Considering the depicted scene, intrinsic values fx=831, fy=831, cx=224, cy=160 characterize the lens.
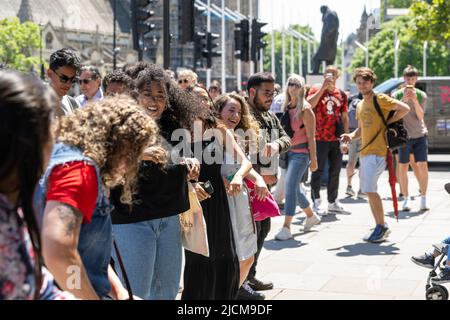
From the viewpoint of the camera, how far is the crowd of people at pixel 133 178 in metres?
1.92

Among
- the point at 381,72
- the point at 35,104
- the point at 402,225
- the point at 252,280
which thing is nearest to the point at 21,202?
the point at 35,104

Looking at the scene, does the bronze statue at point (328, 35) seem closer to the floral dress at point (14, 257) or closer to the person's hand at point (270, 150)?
the person's hand at point (270, 150)

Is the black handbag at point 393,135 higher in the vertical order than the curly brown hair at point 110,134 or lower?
lower

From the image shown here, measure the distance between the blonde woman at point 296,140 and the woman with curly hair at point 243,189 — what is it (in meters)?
2.98

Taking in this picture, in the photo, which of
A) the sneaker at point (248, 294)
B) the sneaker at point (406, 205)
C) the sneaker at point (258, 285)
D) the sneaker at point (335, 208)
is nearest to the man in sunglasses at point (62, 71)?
the sneaker at point (248, 294)

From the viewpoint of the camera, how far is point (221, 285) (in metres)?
4.81

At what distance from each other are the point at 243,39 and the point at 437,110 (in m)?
10.1

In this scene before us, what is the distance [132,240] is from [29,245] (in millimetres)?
2139

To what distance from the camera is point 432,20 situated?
22250 mm

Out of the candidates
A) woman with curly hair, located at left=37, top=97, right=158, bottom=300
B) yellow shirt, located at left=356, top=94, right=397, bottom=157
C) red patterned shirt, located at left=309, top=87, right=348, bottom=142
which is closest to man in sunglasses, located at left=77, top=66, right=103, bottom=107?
yellow shirt, located at left=356, top=94, right=397, bottom=157

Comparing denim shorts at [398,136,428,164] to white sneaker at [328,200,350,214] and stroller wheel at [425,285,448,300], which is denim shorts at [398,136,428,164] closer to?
white sneaker at [328,200,350,214]

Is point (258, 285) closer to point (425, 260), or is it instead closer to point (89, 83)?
point (425, 260)

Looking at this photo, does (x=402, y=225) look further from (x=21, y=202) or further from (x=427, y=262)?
(x=21, y=202)

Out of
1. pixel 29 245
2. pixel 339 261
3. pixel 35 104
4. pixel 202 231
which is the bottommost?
pixel 339 261
